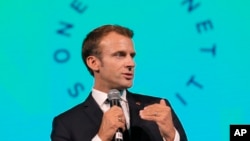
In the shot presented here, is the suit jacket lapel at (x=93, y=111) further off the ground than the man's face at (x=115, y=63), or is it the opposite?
the man's face at (x=115, y=63)

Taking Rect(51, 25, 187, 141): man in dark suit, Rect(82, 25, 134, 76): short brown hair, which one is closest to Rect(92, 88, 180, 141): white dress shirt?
Rect(51, 25, 187, 141): man in dark suit

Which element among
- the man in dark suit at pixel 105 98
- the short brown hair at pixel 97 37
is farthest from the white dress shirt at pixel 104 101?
the short brown hair at pixel 97 37

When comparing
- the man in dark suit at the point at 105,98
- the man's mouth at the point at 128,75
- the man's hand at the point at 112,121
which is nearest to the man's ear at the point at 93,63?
the man in dark suit at the point at 105,98

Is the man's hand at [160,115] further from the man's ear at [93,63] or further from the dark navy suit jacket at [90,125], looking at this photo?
the man's ear at [93,63]

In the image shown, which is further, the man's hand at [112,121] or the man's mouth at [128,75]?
the man's mouth at [128,75]

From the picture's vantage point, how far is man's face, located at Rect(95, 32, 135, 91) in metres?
1.38

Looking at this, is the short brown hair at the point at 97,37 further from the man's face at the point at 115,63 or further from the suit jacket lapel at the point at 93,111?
the suit jacket lapel at the point at 93,111

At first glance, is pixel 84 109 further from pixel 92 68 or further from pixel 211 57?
pixel 211 57

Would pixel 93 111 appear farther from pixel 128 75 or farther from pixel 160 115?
pixel 160 115

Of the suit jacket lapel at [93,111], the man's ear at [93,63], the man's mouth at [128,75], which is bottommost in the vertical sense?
the suit jacket lapel at [93,111]

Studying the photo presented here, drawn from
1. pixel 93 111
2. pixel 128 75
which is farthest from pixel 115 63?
pixel 93 111

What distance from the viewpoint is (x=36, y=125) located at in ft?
5.99

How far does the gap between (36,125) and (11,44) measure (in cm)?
31

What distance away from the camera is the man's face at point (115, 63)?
1.38m
